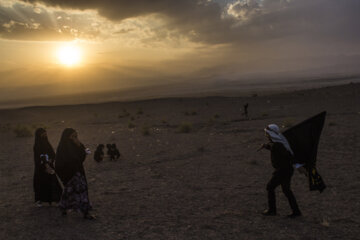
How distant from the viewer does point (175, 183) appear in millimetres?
10375

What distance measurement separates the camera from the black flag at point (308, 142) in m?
6.67

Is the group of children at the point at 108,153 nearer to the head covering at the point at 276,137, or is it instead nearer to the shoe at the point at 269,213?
the shoe at the point at 269,213

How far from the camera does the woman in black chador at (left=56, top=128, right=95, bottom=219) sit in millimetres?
7145

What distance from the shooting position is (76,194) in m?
7.27

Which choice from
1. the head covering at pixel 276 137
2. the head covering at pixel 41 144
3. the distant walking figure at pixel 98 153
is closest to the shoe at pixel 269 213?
the head covering at pixel 276 137

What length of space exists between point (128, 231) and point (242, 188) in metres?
3.84

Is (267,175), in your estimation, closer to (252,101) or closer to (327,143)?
(327,143)

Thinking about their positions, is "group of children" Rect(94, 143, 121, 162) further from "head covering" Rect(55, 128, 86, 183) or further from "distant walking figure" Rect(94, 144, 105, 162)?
"head covering" Rect(55, 128, 86, 183)

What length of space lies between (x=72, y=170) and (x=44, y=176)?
Answer: 1.52 metres

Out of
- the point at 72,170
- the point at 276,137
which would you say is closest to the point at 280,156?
the point at 276,137

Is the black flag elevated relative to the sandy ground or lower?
elevated

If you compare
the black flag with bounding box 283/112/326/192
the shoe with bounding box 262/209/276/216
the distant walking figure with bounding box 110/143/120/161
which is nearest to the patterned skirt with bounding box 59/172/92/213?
the shoe with bounding box 262/209/276/216

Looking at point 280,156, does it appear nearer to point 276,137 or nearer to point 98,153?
point 276,137

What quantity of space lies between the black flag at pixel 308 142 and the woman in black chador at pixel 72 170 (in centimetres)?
444
